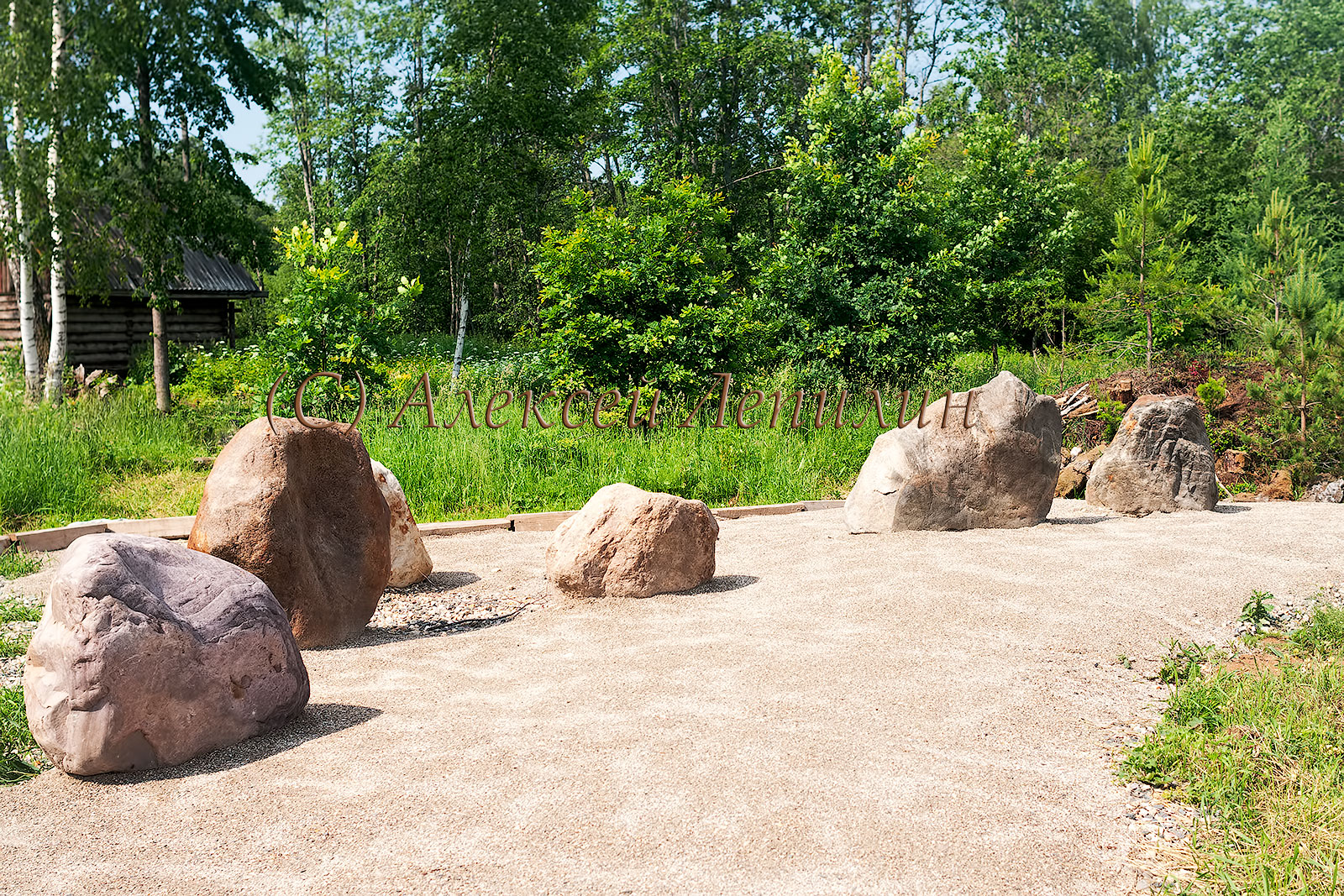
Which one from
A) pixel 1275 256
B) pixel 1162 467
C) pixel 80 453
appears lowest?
pixel 1162 467

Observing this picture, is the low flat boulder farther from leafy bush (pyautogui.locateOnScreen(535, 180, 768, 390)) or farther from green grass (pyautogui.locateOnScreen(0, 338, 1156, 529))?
leafy bush (pyautogui.locateOnScreen(535, 180, 768, 390))

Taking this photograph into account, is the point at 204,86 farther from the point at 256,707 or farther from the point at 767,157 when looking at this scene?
the point at 767,157

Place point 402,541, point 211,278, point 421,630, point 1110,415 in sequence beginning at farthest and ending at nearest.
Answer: point 211,278 < point 1110,415 < point 402,541 < point 421,630

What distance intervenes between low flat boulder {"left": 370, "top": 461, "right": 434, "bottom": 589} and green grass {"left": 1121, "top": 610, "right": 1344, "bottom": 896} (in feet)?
15.1

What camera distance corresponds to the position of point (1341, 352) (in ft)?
35.0

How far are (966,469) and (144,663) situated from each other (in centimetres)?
605

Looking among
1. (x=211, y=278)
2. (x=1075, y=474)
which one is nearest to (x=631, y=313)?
(x=1075, y=474)

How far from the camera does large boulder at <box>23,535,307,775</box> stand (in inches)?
142

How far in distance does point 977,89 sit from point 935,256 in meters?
24.1

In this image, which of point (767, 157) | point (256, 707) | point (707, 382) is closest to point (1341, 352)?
point (707, 382)

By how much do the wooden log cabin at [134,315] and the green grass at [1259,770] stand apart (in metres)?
17.6

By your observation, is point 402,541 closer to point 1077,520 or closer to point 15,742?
point 15,742

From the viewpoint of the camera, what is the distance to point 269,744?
3.93 meters

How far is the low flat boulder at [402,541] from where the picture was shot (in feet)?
22.2
